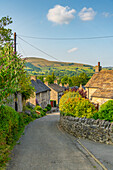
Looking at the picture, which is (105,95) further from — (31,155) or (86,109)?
(31,155)

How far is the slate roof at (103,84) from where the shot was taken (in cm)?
1961

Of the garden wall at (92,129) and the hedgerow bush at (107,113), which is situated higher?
the hedgerow bush at (107,113)

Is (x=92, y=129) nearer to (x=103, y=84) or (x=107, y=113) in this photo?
(x=107, y=113)

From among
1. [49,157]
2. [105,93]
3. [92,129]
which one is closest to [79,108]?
[92,129]

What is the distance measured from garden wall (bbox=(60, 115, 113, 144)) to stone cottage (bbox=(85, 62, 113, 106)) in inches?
321

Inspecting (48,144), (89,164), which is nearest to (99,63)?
(48,144)

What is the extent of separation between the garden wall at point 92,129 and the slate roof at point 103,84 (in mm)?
8389

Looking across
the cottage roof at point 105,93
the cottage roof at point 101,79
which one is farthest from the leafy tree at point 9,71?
the cottage roof at point 101,79

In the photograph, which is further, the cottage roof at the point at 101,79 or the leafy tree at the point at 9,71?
the cottage roof at the point at 101,79

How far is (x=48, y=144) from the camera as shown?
383 inches

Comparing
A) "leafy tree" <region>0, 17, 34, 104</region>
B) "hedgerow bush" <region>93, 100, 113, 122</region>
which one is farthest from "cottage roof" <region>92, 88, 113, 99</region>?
"leafy tree" <region>0, 17, 34, 104</region>

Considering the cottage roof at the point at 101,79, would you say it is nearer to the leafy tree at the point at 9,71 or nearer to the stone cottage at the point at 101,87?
the stone cottage at the point at 101,87

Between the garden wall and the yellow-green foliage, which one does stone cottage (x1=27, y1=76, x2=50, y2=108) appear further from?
the garden wall

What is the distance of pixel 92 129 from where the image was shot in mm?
10523
